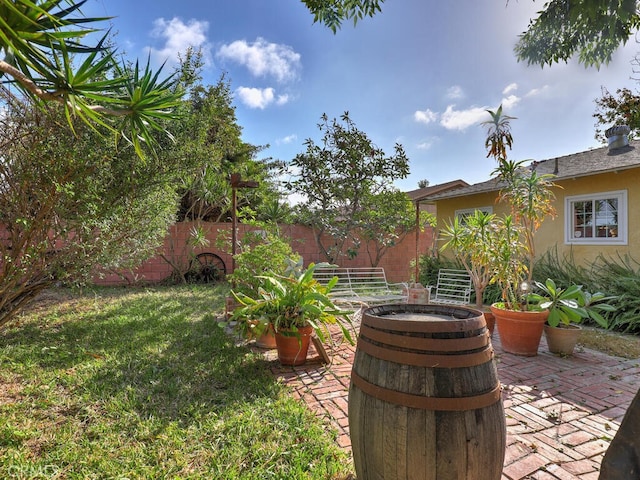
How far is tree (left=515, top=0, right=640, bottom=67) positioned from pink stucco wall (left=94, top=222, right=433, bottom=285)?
6028 millimetres

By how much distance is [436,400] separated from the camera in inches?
48.1

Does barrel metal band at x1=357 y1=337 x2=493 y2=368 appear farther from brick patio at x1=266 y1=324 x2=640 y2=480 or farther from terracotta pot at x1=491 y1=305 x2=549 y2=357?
terracotta pot at x1=491 y1=305 x2=549 y2=357

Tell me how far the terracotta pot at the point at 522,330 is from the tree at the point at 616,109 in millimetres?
12287

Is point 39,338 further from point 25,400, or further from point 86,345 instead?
point 25,400

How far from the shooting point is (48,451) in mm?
1991

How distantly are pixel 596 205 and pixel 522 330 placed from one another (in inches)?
183

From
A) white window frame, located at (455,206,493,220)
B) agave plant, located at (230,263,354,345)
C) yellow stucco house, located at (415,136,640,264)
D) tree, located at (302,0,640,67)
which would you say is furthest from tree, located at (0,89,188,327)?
white window frame, located at (455,206,493,220)

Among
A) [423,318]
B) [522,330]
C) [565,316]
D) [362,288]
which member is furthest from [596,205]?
[423,318]

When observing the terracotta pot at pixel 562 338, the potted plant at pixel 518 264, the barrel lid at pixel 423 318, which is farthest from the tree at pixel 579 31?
the terracotta pot at pixel 562 338

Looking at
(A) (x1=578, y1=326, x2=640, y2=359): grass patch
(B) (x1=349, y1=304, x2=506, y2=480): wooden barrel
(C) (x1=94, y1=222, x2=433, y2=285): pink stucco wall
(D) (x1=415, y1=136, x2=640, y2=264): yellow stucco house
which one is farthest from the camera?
(C) (x1=94, y1=222, x2=433, y2=285): pink stucco wall

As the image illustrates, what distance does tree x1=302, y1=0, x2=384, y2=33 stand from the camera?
3.64 metres

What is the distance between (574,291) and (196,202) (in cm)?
888

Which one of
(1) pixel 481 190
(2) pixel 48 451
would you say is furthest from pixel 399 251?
(2) pixel 48 451

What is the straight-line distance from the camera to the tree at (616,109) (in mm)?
11867
